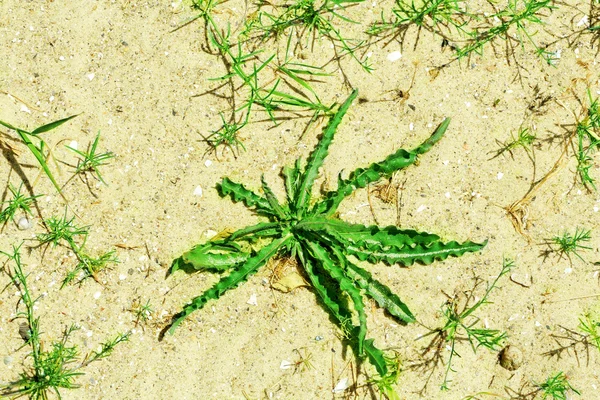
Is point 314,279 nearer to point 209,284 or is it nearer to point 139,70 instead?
point 209,284

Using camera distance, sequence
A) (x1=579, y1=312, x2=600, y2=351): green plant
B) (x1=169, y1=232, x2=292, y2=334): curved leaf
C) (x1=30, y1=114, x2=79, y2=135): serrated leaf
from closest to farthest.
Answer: (x1=30, y1=114, x2=79, y2=135): serrated leaf < (x1=169, y1=232, x2=292, y2=334): curved leaf < (x1=579, y1=312, x2=600, y2=351): green plant

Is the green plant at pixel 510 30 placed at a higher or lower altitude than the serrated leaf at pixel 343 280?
→ higher

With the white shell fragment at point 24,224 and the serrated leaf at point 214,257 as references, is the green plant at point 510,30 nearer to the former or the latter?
the serrated leaf at point 214,257

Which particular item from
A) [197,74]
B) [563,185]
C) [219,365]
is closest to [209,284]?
[219,365]

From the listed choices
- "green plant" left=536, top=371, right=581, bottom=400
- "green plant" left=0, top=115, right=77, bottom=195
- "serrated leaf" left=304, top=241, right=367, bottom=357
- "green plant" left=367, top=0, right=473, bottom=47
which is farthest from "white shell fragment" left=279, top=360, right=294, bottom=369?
"green plant" left=367, top=0, right=473, bottom=47

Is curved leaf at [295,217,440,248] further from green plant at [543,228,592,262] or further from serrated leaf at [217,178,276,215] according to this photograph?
green plant at [543,228,592,262]

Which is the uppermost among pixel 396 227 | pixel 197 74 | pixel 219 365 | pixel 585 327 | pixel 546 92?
pixel 197 74

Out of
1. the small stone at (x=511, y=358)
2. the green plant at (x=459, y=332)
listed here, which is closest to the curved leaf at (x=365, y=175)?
the green plant at (x=459, y=332)
